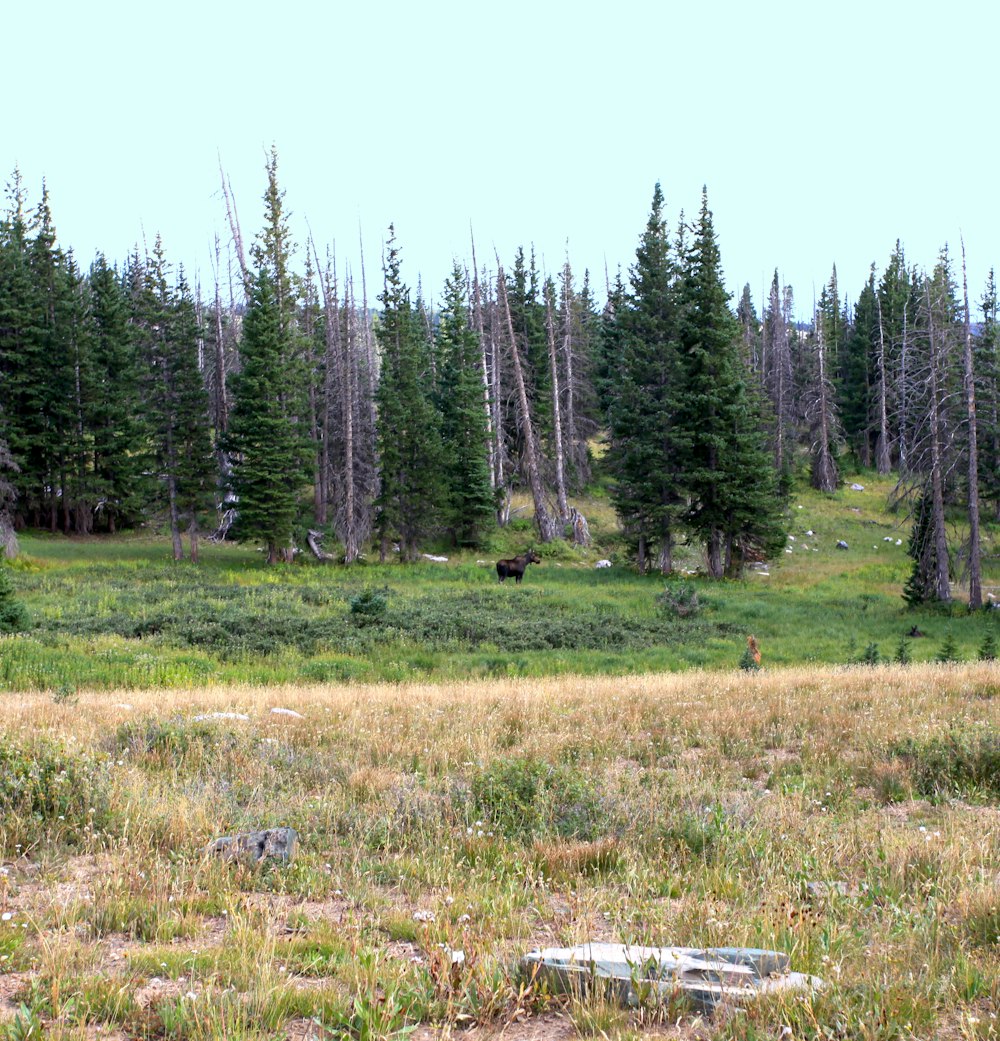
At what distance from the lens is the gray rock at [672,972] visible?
400 cm

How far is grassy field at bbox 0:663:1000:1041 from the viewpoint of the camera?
13.1ft

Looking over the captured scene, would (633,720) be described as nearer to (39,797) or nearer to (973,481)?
(39,797)

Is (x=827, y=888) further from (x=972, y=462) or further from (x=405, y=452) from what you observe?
(x=405, y=452)

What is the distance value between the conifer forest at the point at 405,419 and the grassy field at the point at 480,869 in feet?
87.3

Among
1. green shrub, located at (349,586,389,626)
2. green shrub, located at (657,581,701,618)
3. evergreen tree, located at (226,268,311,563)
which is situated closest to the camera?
green shrub, located at (349,586,389,626)

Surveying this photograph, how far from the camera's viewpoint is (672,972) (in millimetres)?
4145

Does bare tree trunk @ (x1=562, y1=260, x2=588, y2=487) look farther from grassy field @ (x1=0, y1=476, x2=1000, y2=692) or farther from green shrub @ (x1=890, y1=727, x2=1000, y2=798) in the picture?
green shrub @ (x1=890, y1=727, x2=1000, y2=798)

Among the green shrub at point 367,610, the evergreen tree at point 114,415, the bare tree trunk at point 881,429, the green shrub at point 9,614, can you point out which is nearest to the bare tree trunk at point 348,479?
the evergreen tree at point 114,415

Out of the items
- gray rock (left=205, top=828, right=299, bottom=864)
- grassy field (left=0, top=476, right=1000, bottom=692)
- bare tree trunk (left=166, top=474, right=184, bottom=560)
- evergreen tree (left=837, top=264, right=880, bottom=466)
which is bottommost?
grassy field (left=0, top=476, right=1000, bottom=692)

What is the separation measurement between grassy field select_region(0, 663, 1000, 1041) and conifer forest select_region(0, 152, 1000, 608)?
1048 inches

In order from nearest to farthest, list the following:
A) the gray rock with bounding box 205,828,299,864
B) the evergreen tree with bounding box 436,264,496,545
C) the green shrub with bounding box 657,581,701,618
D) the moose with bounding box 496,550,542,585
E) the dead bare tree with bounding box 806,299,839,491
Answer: the gray rock with bounding box 205,828,299,864 < the green shrub with bounding box 657,581,701,618 < the moose with bounding box 496,550,542,585 < the evergreen tree with bounding box 436,264,496,545 < the dead bare tree with bounding box 806,299,839,491

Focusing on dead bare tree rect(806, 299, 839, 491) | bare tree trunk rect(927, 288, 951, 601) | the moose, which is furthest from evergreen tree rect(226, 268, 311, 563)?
dead bare tree rect(806, 299, 839, 491)

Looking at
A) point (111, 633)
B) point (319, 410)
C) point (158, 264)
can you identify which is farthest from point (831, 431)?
point (111, 633)

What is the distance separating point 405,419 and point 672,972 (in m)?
42.0
